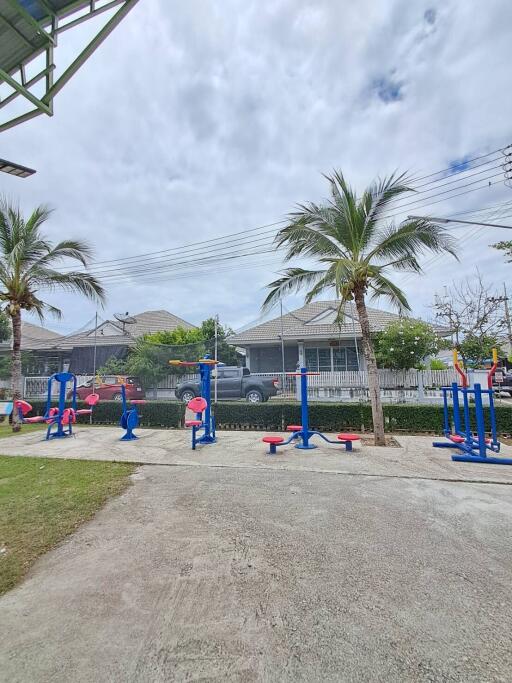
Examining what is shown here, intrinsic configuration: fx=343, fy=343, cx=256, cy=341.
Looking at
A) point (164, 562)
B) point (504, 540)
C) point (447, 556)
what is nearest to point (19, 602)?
point (164, 562)

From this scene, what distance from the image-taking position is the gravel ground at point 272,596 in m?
1.79

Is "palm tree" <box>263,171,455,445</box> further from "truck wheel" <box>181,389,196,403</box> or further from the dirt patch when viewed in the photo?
"truck wheel" <box>181,389,196,403</box>

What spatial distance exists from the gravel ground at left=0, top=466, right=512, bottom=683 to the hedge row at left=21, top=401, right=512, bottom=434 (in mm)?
5103

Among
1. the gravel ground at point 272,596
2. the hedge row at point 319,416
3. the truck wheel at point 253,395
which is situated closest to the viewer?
the gravel ground at point 272,596

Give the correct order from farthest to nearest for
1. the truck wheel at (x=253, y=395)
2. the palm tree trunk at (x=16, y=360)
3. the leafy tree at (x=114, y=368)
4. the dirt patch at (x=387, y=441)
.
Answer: the truck wheel at (x=253, y=395)
the leafy tree at (x=114, y=368)
the palm tree trunk at (x=16, y=360)
the dirt patch at (x=387, y=441)

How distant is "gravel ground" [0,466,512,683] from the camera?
1785 mm

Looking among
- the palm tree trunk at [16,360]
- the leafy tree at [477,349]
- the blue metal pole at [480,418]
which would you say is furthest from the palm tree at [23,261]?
the leafy tree at [477,349]

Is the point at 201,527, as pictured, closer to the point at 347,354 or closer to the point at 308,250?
the point at 308,250

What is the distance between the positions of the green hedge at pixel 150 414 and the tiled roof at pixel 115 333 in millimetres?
4626

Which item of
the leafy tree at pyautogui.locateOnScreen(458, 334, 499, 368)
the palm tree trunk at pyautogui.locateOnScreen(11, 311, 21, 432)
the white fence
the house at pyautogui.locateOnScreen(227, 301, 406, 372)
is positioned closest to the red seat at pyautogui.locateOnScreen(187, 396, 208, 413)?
the white fence

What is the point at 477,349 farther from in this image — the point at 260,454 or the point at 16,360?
the point at 16,360

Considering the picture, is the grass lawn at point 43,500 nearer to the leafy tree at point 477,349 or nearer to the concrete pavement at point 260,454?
the concrete pavement at point 260,454

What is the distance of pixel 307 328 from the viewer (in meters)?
19.0

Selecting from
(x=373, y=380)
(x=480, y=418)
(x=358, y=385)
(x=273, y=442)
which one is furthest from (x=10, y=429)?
(x=480, y=418)
